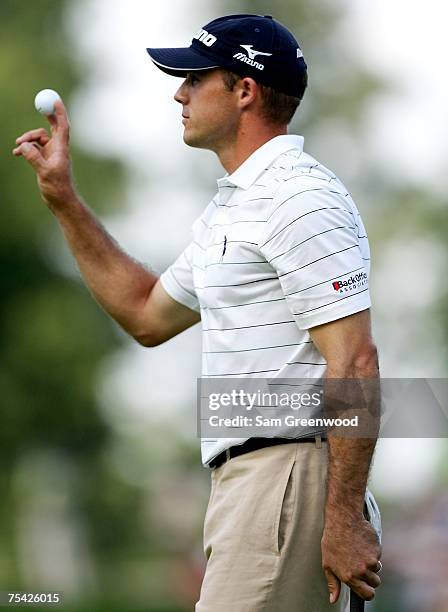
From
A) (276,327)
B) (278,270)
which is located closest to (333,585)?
(276,327)

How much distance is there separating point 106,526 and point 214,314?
2099 centimetres

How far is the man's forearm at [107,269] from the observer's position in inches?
220

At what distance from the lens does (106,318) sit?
75.2ft

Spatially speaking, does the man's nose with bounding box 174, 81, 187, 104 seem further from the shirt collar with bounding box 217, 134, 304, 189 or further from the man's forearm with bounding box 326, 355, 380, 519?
the man's forearm with bounding box 326, 355, 380, 519

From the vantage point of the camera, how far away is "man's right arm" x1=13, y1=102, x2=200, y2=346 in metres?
5.45

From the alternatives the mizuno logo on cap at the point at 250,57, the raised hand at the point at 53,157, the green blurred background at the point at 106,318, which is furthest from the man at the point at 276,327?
the green blurred background at the point at 106,318

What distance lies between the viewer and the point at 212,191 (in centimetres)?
2753

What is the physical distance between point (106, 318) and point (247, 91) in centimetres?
1796

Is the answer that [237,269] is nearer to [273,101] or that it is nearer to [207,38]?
[273,101]

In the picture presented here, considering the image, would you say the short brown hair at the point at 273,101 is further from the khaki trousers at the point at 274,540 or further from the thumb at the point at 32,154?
the khaki trousers at the point at 274,540

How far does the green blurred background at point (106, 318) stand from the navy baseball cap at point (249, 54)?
488 inches

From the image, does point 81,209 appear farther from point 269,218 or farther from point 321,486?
point 321,486

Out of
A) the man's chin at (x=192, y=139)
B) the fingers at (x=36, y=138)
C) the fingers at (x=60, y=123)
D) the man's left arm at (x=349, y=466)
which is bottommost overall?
the man's left arm at (x=349, y=466)

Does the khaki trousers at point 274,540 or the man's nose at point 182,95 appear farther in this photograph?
the man's nose at point 182,95
